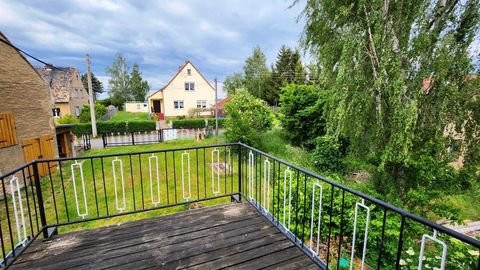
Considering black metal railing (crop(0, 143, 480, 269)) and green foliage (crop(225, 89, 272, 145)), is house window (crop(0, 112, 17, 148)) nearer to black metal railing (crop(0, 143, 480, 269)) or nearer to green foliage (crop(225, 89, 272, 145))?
black metal railing (crop(0, 143, 480, 269))

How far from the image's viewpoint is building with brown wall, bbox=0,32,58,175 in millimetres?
7027

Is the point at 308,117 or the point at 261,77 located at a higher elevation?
the point at 261,77

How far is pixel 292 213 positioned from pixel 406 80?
3363 mm

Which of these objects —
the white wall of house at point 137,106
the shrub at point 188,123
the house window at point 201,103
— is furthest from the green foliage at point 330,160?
the white wall of house at point 137,106

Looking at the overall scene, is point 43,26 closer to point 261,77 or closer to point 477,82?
point 477,82

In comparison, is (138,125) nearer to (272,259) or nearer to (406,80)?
(406,80)

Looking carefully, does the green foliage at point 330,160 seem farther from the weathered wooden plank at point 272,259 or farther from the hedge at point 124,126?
the hedge at point 124,126

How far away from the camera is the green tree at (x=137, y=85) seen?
35.4m

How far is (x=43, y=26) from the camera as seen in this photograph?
7.12 metres

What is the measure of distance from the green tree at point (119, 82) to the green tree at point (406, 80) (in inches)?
1375

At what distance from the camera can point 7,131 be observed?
7.05 meters

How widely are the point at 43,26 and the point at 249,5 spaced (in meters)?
6.29

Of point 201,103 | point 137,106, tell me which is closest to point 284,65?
point 201,103

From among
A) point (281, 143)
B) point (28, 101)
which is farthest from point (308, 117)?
point (28, 101)
